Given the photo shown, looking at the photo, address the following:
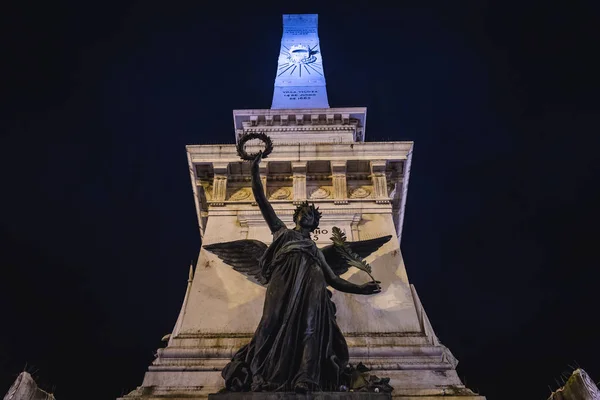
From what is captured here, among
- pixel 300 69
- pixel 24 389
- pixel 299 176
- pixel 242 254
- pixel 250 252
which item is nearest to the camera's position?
pixel 24 389

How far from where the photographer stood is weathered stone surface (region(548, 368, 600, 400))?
847 centimetres

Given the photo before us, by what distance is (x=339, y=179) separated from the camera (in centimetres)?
1323

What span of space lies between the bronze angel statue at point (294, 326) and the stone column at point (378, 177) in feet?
16.0

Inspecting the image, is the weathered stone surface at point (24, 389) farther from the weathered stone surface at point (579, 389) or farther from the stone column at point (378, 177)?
the weathered stone surface at point (579, 389)

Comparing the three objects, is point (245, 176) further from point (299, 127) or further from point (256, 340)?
Result: point (256, 340)

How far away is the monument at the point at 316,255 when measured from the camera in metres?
8.39

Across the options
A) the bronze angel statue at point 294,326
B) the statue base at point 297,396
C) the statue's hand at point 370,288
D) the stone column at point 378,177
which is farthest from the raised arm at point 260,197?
the stone column at point 378,177

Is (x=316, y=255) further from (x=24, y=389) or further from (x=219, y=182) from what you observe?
(x=219, y=182)

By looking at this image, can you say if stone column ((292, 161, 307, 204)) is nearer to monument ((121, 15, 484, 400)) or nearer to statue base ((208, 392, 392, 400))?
monument ((121, 15, 484, 400))

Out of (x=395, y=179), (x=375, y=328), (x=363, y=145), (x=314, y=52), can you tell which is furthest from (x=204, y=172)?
(x=314, y=52)

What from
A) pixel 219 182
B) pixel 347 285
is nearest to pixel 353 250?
pixel 347 285

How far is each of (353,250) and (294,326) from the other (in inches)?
150

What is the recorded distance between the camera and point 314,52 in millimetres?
28688

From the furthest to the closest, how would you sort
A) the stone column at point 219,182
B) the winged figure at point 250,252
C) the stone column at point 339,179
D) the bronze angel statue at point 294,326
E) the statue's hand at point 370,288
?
the stone column at point 219,182 → the stone column at point 339,179 → the winged figure at point 250,252 → the statue's hand at point 370,288 → the bronze angel statue at point 294,326
